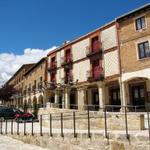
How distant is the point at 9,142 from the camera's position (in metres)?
14.5

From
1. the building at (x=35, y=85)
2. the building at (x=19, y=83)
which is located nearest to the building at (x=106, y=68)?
the building at (x=35, y=85)

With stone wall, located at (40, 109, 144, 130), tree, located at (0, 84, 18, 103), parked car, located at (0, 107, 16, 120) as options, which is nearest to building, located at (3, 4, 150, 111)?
stone wall, located at (40, 109, 144, 130)

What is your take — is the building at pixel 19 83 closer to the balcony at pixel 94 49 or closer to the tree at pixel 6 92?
the tree at pixel 6 92

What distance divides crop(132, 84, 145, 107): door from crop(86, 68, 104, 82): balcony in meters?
3.50

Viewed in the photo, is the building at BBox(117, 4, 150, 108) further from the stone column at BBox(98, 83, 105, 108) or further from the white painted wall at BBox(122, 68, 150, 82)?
the stone column at BBox(98, 83, 105, 108)

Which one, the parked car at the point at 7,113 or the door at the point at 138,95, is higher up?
the door at the point at 138,95

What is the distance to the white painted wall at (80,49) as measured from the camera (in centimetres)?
2913

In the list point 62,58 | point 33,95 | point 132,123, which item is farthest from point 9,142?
point 33,95

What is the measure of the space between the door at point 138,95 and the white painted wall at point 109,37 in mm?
4730

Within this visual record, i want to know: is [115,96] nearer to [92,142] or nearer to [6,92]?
[92,142]

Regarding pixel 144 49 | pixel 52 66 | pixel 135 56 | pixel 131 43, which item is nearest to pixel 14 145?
pixel 135 56

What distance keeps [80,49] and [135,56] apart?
8.69 metres

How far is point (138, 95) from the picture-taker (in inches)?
938

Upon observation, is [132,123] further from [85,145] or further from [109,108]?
[109,108]
